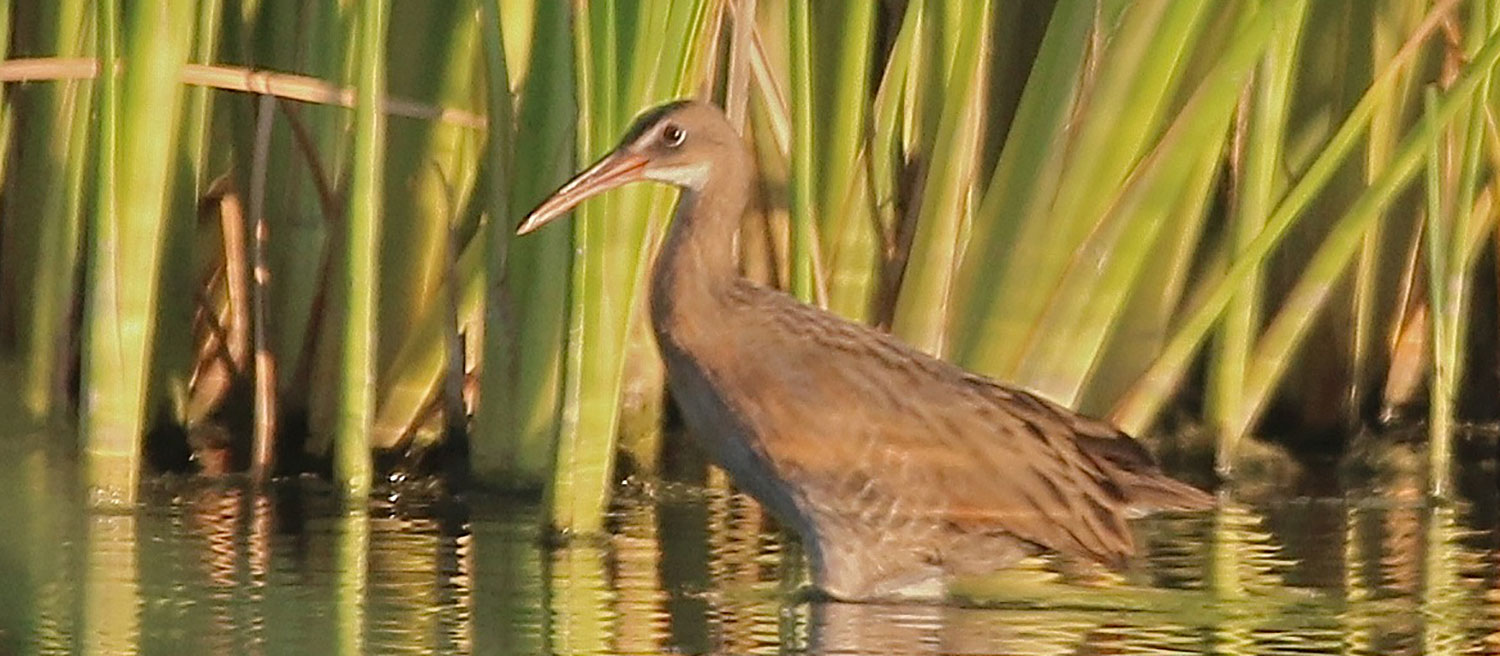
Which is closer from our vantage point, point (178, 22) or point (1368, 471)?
point (178, 22)

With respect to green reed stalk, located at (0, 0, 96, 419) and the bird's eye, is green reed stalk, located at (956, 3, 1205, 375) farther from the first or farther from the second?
green reed stalk, located at (0, 0, 96, 419)

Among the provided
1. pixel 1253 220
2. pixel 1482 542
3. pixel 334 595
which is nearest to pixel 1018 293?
pixel 1253 220

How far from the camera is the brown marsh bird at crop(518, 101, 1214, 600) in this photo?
21.1 feet

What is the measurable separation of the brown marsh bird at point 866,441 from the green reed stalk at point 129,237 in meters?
0.97

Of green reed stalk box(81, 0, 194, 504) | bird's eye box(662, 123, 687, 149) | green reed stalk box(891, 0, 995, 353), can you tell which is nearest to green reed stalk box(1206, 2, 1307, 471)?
green reed stalk box(891, 0, 995, 353)

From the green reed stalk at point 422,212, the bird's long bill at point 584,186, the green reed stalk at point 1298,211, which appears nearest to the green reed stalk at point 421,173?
the green reed stalk at point 422,212

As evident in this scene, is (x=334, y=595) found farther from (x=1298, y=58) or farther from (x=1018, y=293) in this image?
(x=1298, y=58)

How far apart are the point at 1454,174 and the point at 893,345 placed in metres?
1.87

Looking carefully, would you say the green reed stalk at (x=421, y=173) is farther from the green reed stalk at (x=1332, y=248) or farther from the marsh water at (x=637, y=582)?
the green reed stalk at (x=1332, y=248)

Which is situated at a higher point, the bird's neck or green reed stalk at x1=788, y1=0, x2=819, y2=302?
green reed stalk at x1=788, y1=0, x2=819, y2=302

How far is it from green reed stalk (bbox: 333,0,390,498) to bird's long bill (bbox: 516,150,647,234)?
492 mm

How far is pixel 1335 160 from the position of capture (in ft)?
22.8

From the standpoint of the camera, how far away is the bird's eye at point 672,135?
6492 millimetres

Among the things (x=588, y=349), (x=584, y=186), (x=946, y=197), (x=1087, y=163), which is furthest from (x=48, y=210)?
(x=1087, y=163)
